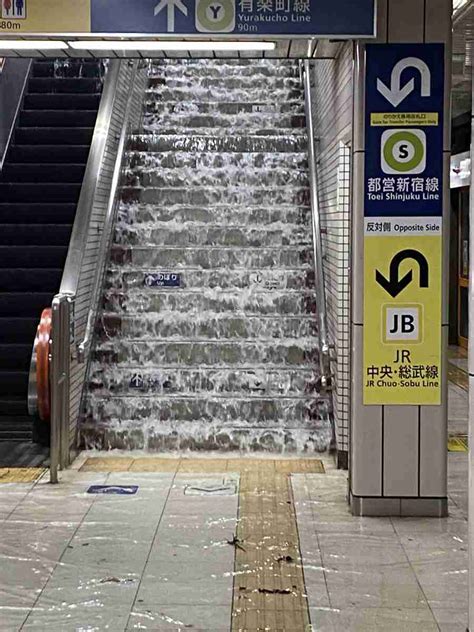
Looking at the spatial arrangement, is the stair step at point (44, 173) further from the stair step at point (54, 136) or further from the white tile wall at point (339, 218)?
the white tile wall at point (339, 218)

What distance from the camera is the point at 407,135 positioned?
6.29 meters

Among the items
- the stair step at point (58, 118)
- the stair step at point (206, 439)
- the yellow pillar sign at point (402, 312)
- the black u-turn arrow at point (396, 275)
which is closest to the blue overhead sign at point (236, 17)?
the yellow pillar sign at point (402, 312)

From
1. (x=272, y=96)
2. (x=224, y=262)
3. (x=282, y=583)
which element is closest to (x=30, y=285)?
(x=224, y=262)

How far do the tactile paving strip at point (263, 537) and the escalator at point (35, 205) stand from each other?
1302mm

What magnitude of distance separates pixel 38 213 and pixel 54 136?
4.87 feet

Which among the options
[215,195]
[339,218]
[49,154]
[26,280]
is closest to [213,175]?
[215,195]

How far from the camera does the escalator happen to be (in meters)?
8.95

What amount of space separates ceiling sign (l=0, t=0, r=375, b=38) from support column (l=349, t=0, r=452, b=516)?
15.1 inches

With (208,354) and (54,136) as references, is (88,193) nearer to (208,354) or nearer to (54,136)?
(208,354)

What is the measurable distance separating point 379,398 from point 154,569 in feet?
5.83

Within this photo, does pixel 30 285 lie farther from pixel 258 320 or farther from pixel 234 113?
pixel 234 113

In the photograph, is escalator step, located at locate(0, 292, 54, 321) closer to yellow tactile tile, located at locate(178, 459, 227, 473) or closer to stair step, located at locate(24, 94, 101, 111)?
yellow tactile tile, located at locate(178, 459, 227, 473)

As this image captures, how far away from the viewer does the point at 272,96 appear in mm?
12219

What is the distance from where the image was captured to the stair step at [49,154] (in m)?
11.4
